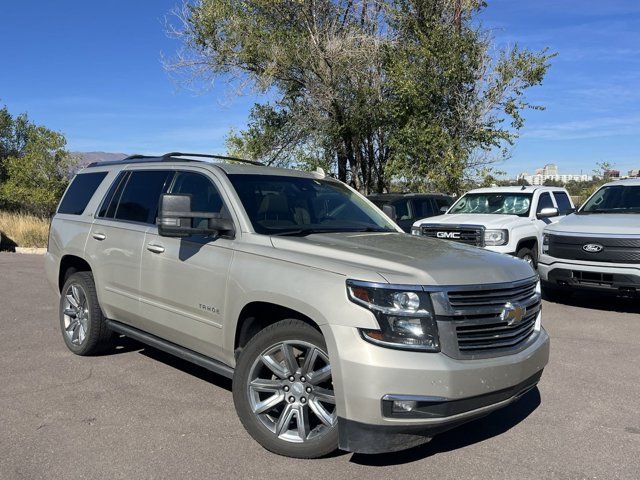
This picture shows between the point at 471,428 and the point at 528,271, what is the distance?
120 centimetres

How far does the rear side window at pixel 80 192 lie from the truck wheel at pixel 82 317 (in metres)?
0.74

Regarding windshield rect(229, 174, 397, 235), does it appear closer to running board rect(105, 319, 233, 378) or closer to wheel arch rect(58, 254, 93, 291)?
running board rect(105, 319, 233, 378)

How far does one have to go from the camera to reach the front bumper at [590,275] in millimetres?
7703

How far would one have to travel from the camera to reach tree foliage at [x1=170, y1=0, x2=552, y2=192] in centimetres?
1514

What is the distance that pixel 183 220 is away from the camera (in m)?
4.13

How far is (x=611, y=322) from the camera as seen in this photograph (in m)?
7.68

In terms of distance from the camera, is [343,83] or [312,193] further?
[343,83]

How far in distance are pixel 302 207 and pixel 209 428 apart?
1.84 metres

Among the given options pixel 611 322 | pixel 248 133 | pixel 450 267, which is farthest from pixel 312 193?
pixel 248 133

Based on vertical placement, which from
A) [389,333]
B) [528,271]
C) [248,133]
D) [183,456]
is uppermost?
[248,133]

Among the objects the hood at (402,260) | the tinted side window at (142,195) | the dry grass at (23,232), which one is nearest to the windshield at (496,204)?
the hood at (402,260)

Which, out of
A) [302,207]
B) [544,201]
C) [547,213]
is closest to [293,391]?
[302,207]

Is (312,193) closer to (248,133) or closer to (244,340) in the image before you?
(244,340)

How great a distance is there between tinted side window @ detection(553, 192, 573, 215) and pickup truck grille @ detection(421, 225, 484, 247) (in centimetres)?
288
